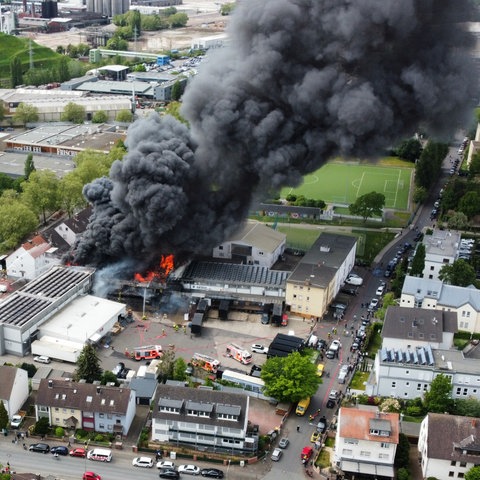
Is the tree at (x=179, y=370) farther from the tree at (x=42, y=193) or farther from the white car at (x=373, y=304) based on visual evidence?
the tree at (x=42, y=193)

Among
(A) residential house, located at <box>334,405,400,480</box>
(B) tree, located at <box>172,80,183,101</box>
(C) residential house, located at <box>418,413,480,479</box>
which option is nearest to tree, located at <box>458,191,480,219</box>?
(C) residential house, located at <box>418,413,480,479</box>

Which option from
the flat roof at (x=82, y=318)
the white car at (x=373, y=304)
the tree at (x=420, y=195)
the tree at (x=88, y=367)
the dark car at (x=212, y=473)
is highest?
the tree at (x=420, y=195)

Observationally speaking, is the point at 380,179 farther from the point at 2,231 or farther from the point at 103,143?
the point at 2,231

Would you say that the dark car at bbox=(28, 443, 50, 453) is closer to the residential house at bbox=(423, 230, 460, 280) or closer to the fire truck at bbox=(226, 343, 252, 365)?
the fire truck at bbox=(226, 343, 252, 365)

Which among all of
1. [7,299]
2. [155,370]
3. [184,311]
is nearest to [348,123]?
[184,311]

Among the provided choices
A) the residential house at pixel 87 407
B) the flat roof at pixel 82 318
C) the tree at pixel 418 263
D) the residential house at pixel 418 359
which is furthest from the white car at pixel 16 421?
the tree at pixel 418 263

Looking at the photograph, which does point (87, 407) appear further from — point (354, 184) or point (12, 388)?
point (354, 184)

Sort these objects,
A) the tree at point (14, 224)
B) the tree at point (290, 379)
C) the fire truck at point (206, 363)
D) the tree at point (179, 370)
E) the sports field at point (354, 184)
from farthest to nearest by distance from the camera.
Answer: the sports field at point (354, 184) → the tree at point (14, 224) → the fire truck at point (206, 363) → the tree at point (179, 370) → the tree at point (290, 379)
